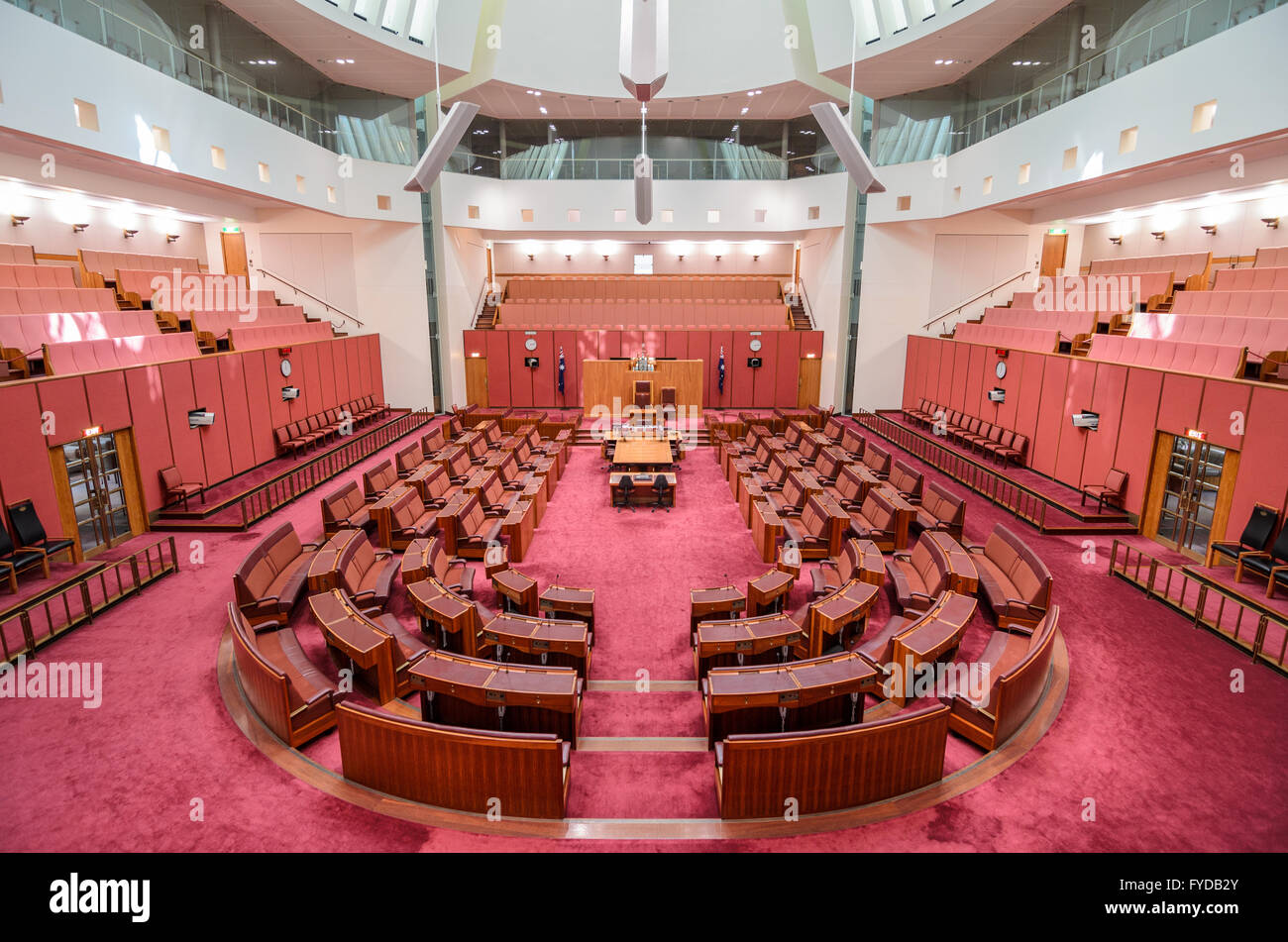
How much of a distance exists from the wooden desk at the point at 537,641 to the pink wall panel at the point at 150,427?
7.95 m

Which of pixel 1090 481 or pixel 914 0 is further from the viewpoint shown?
pixel 914 0

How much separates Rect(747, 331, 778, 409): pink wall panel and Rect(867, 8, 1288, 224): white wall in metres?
6.66

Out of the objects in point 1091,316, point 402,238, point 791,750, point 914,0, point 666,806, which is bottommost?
point 666,806

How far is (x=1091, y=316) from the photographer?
14.6 meters

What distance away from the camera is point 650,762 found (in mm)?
5844

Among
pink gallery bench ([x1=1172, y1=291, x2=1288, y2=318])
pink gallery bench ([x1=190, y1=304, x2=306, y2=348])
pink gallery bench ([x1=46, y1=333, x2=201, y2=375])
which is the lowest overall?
pink gallery bench ([x1=46, y1=333, x2=201, y2=375])

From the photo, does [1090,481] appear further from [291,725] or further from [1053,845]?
[291,725]

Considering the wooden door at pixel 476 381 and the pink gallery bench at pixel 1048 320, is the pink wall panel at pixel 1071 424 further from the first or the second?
the wooden door at pixel 476 381

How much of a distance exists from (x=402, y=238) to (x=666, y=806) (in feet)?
65.5

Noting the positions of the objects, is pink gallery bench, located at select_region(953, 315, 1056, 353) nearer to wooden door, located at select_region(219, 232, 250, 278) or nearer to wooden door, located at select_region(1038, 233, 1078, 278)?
wooden door, located at select_region(1038, 233, 1078, 278)

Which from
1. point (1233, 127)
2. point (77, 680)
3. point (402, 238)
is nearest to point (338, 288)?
point (402, 238)

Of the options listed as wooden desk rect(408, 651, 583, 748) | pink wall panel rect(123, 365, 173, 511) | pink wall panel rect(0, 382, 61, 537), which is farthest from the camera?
pink wall panel rect(123, 365, 173, 511)

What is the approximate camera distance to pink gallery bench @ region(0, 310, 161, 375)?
9.84m

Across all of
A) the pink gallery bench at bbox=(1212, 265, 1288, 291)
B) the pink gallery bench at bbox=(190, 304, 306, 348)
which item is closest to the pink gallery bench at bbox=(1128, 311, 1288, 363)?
the pink gallery bench at bbox=(1212, 265, 1288, 291)
